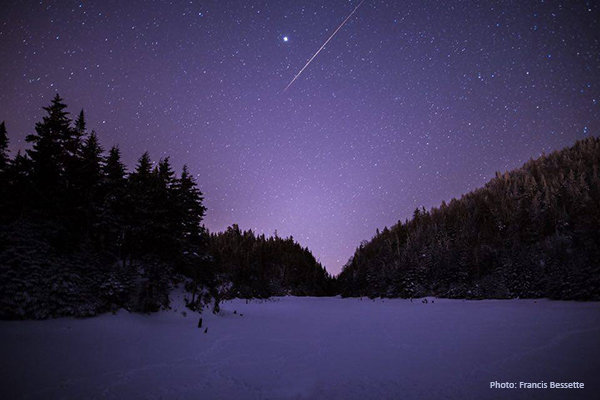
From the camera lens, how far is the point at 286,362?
13648 mm

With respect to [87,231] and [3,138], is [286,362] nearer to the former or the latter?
[87,231]

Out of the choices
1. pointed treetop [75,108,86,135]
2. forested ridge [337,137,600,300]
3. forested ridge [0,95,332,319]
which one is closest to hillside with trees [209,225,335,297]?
forested ridge [337,137,600,300]

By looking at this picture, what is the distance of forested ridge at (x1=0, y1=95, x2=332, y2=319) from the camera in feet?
65.9

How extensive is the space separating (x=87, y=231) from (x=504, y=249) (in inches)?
3510

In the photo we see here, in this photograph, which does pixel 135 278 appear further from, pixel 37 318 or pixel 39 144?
pixel 39 144

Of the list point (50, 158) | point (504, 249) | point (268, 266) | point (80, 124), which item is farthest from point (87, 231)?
point (268, 266)

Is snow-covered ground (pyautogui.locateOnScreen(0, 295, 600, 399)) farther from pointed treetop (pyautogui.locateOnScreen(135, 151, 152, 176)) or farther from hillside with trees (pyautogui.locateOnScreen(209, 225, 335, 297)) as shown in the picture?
hillside with trees (pyautogui.locateOnScreen(209, 225, 335, 297))

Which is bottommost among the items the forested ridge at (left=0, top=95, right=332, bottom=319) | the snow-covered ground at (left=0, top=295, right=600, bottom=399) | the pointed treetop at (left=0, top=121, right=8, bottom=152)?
the snow-covered ground at (left=0, top=295, right=600, bottom=399)

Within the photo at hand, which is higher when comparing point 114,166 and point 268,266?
point 114,166

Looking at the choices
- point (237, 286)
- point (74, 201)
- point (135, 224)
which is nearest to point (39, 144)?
point (74, 201)

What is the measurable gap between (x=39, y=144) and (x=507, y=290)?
270 ft

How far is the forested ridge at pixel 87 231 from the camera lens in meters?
20.1

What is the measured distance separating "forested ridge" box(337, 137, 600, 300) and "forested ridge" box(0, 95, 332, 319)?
6183cm

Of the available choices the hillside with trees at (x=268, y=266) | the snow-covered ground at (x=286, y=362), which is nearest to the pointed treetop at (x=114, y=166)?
the snow-covered ground at (x=286, y=362)
